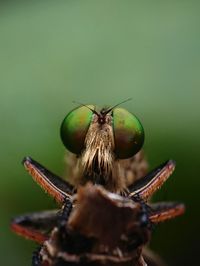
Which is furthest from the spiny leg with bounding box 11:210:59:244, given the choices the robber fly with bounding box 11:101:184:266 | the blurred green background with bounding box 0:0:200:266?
the blurred green background with bounding box 0:0:200:266

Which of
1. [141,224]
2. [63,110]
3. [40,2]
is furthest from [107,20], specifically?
[141,224]

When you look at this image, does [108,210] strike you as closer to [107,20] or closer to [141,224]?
[141,224]

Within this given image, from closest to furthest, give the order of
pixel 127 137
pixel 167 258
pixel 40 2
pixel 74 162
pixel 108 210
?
pixel 108 210
pixel 127 137
pixel 74 162
pixel 167 258
pixel 40 2

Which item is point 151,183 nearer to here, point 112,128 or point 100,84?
point 112,128

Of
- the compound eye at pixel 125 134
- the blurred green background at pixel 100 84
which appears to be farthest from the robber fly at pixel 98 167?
the blurred green background at pixel 100 84

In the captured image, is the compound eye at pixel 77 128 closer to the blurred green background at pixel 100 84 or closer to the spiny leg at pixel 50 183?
the spiny leg at pixel 50 183

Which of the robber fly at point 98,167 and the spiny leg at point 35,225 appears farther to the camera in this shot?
the robber fly at point 98,167
